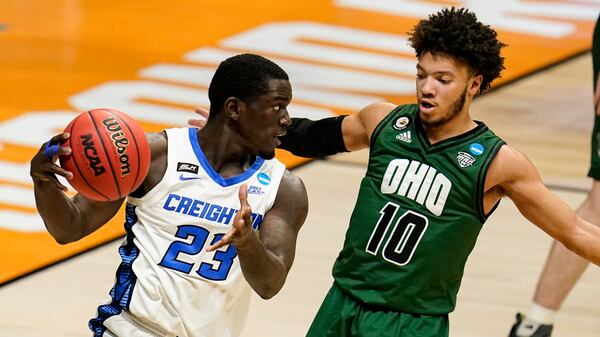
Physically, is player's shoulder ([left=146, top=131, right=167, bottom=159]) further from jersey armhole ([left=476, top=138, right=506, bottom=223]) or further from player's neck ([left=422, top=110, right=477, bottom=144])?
jersey armhole ([left=476, top=138, right=506, bottom=223])

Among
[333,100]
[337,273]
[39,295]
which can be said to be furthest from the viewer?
[333,100]

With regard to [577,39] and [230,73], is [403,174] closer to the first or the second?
[230,73]

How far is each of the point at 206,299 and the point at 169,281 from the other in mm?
135

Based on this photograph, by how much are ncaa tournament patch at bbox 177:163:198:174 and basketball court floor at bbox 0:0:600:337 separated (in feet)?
6.66

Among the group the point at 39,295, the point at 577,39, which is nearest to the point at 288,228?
the point at 39,295

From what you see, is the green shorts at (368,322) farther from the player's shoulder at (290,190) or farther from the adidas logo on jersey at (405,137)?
the adidas logo on jersey at (405,137)

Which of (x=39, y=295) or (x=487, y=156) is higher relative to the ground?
(x=487, y=156)

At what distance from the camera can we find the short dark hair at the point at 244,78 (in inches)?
185

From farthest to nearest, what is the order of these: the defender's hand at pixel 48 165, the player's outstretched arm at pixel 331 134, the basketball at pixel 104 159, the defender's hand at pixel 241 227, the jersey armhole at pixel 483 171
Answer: the player's outstretched arm at pixel 331 134 → the jersey armhole at pixel 483 171 → the basketball at pixel 104 159 → the defender's hand at pixel 48 165 → the defender's hand at pixel 241 227

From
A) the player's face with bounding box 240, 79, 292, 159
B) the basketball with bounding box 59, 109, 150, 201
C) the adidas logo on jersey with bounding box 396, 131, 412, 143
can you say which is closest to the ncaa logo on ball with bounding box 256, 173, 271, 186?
the player's face with bounding box 240, 79, 292, 159

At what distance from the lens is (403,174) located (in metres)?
4.97

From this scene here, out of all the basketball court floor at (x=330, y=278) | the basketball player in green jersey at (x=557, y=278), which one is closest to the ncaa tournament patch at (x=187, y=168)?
the basketball court floor at (x=330, y=278)

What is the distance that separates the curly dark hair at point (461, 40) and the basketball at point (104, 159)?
0.97m

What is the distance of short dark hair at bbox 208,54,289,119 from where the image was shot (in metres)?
4.69
